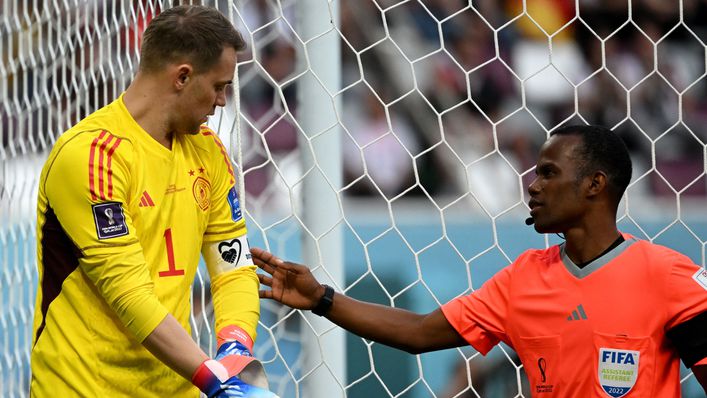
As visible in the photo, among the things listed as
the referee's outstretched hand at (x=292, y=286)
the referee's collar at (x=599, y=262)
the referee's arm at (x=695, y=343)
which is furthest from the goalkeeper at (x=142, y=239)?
the referee's arm at (x=695, y=343)

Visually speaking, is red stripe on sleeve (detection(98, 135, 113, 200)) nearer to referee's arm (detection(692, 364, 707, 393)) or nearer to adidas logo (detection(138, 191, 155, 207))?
adidas logo (detection(138, 191, 155, 207))

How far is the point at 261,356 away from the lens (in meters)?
4.37

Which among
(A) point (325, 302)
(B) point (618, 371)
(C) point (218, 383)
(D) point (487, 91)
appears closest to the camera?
(C) point (218, 383)

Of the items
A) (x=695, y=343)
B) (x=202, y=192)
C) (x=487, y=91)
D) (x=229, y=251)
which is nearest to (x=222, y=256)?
(x=229, y=251)

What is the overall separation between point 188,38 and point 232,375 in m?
0.67

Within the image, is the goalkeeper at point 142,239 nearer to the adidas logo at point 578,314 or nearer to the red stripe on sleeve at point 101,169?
the red stripe on sleeve at point 101,169

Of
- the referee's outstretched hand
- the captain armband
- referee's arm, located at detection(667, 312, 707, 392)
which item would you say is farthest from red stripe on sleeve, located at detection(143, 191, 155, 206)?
referee's arm, located at detection(667, 312, 707, 392)

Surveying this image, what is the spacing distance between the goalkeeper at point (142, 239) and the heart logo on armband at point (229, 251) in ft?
0.31

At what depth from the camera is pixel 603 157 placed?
2566 millimetres

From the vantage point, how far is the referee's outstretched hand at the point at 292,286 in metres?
2.74

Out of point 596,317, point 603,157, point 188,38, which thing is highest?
point 188,38

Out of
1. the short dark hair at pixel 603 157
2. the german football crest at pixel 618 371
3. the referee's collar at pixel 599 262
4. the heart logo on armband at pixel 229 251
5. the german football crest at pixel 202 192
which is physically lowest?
the german football crest at pixel 618 371

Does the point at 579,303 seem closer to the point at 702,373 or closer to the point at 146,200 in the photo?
the point at 702,373

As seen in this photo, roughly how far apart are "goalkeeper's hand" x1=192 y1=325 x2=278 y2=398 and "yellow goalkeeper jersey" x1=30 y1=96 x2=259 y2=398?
0.11 meters
